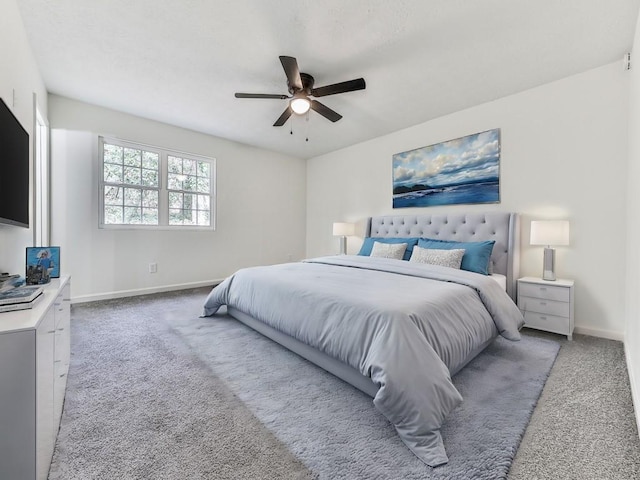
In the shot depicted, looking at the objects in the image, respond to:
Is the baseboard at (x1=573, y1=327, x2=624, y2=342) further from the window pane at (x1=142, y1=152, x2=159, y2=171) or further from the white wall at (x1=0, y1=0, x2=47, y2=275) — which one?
the window pane at (x1=142, y1=152, x2=159, y2=171)

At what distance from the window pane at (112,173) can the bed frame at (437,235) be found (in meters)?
2.49

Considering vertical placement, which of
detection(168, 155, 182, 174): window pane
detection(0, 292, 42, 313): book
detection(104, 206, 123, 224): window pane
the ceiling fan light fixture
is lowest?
detection(0, 292, 42, 313): book

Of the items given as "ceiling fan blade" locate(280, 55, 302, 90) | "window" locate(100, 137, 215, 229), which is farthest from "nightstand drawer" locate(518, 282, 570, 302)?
"window" locate(100, 137, 215, 229)

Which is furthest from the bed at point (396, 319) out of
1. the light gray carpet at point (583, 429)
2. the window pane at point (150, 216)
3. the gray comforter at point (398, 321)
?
the window pane at point (150, 216)

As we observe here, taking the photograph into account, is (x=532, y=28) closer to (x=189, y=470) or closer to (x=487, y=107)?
(x=487, y=107)

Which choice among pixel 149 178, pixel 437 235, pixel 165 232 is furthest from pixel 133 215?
pixel 437 235

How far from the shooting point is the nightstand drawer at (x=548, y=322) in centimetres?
257

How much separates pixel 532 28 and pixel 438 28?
0.70 metres

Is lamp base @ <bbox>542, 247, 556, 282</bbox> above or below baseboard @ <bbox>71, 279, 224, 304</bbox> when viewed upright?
above

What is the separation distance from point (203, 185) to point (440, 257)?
3.74 m

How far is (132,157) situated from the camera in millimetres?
3945

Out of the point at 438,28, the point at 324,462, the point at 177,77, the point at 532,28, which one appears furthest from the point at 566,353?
the point at 177,77

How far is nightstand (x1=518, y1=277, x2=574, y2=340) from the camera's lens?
2561 millimetres

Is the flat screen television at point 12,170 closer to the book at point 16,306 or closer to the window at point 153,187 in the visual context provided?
the book at point 16,306
